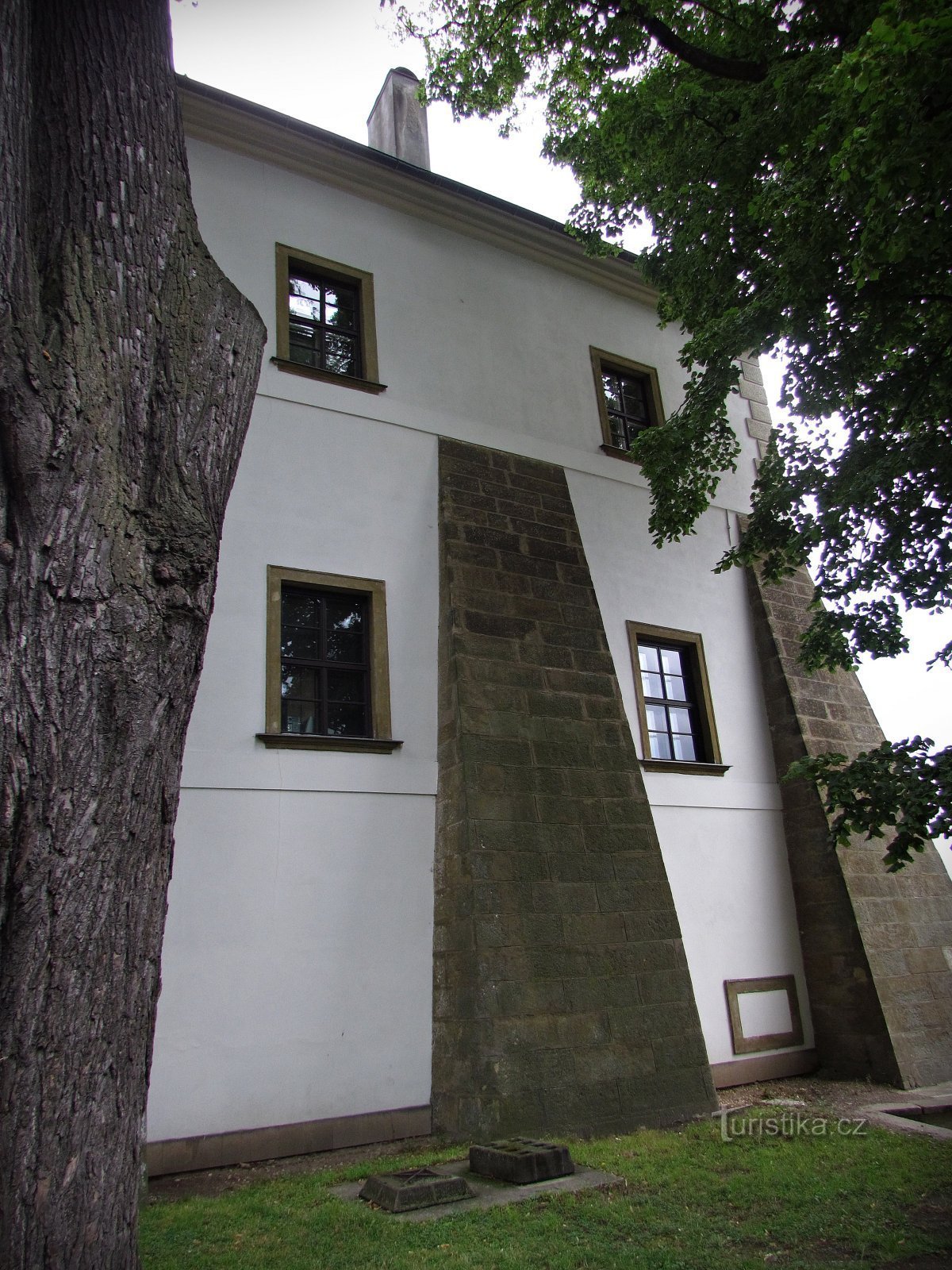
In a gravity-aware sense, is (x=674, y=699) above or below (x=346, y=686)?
above

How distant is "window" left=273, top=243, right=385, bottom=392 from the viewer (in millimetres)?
8469

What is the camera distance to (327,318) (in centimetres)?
880

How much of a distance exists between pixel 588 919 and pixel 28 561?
5399 millimetres

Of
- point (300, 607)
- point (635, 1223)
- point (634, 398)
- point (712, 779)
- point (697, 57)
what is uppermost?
point (697, 57)

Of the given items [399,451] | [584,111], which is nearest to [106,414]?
[399,451]

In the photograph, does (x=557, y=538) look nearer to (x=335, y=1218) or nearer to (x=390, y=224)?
(x=390, y=224)

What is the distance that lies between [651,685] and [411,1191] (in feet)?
Result: 18.5

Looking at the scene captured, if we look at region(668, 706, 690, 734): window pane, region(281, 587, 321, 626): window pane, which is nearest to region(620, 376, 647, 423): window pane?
region(668, 706, 690, 734): window pane

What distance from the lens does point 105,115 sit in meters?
3.37

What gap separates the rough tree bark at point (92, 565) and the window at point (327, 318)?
489 cm

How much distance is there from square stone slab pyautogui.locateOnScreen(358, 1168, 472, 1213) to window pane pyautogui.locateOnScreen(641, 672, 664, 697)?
5243 mm

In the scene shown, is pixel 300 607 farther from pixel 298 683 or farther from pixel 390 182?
pixel 390 182

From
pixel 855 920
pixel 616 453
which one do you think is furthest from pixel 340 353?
pixel 855 920

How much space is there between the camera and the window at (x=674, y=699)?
357 inches
